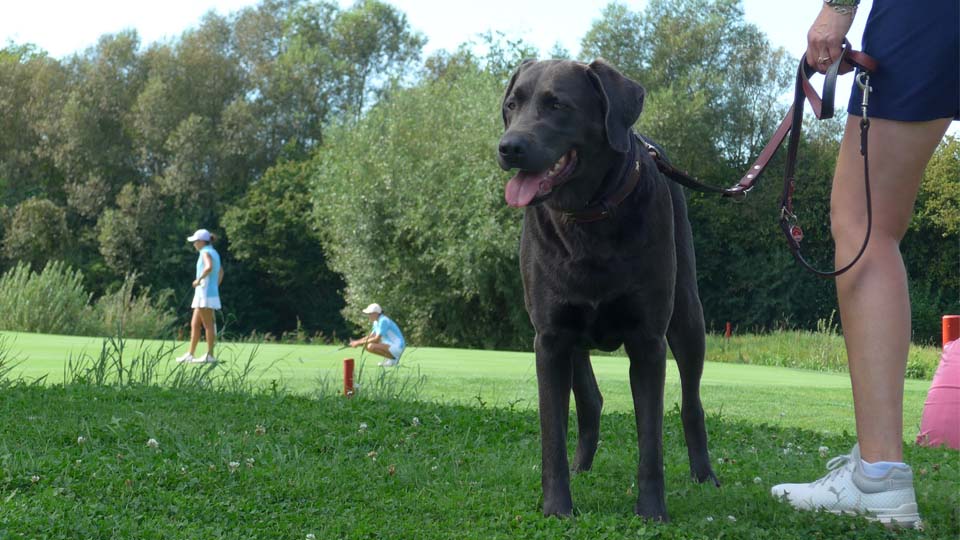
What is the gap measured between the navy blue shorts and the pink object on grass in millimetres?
3994

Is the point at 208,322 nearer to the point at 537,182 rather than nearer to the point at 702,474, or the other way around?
the point at 702,474

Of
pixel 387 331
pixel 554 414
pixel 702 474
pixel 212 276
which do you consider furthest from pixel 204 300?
pixel 554 414

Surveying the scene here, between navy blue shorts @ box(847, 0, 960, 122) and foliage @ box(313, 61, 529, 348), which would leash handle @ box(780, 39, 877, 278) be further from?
foliage @ box(313, 61, 529, 348)

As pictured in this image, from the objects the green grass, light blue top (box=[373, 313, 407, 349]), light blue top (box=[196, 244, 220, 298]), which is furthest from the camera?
light blue top (box=[373, 313, 407, 349])

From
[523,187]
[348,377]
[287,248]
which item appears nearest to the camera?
[523,187]

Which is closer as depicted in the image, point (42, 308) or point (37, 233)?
point (42, 308)

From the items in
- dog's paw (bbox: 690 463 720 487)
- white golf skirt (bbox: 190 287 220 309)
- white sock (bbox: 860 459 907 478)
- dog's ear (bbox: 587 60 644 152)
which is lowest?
dog's paw (bbox: 690 463 720 487)

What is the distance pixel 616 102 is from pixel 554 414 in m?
1.18

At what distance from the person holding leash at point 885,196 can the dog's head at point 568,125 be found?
0.73 metres

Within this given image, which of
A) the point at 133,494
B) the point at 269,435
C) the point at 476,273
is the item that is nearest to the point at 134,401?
the point at 269,435

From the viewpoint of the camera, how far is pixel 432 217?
3403 centimetres

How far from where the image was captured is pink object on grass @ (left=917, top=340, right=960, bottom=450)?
708 centimetres

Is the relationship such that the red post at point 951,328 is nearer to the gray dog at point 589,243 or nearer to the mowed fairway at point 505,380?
the mowed fairway at point 505,380

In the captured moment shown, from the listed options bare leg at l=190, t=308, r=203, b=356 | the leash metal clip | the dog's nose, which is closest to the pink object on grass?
the leash metal clip
